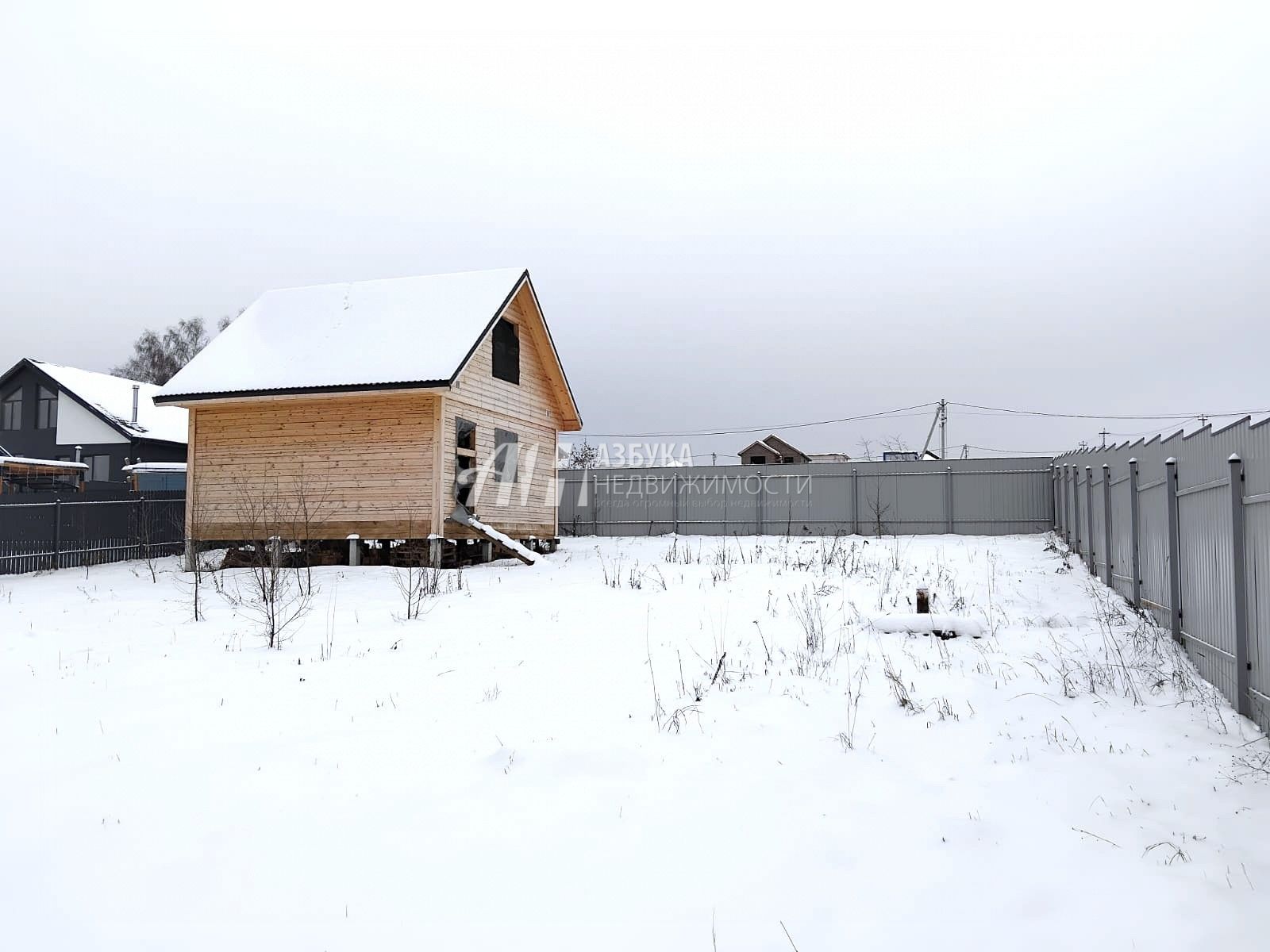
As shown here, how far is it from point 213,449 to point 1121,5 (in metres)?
18.7

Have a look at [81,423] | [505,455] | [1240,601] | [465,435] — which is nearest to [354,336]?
[465,435]

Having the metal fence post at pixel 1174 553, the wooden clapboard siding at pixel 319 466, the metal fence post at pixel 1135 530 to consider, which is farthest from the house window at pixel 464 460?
the metal fence post at pixel 1174 553

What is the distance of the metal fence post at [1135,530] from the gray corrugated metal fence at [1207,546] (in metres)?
0.01

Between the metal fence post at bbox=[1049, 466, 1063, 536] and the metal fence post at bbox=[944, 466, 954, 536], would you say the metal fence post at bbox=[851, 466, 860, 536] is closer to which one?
the metal fence post at bbox=[944, 466, 954, 536]

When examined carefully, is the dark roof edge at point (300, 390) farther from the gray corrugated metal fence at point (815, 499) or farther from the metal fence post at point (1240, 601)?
the metal fence post at point (1240, 601)

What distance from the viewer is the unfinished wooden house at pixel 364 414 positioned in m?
15.5

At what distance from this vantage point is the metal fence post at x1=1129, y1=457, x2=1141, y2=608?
8.27m

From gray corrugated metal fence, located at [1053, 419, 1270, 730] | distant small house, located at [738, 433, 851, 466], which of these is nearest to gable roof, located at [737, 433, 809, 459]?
distant small house, located at [738, 433, 851, 466]

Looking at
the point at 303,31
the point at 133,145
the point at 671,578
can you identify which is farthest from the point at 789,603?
the point at 133,145

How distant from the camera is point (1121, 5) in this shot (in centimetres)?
1444

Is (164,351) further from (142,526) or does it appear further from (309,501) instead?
(309,501)

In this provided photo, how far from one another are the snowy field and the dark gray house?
24.0m

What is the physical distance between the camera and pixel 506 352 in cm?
1825

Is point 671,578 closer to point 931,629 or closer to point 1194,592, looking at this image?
point 931,629
